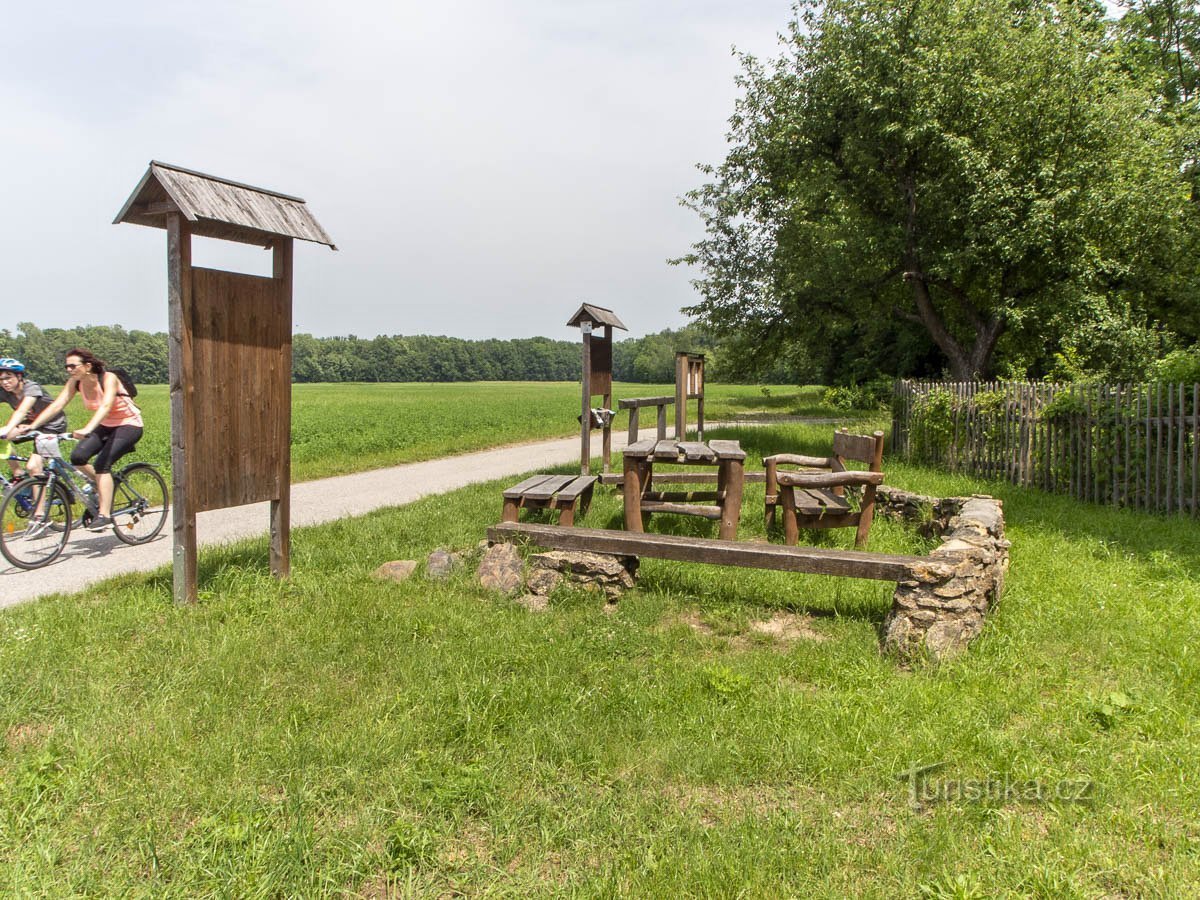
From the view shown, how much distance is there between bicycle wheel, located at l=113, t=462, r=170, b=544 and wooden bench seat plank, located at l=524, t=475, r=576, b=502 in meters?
3.99

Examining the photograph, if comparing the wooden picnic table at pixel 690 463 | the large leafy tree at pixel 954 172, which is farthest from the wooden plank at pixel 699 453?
the large leafy tree at pixel 954 172

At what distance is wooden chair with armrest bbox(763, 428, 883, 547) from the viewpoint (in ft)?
20.2

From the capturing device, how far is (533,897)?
233cm

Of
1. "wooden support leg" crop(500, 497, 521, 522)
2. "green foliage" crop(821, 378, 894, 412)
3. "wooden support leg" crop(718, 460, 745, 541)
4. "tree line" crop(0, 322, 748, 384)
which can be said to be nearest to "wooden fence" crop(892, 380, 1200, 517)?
"wooden support leg" crop(718, 460, 745, 541)

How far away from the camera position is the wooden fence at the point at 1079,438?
8445mm

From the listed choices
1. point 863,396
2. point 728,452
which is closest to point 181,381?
point 728,452

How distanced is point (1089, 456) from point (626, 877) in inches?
369

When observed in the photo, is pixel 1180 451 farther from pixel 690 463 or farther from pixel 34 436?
pixel 34 436

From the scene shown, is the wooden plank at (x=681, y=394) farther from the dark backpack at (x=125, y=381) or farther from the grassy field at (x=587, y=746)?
the dark backpack at (x=125, y=381)

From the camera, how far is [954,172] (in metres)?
14.4

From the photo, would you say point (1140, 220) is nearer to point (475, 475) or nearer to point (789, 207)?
point (789, 207)

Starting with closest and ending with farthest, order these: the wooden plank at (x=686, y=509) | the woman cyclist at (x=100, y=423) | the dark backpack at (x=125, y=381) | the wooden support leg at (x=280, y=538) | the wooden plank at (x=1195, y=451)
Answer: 1. the wooden support leg at (x=280, y=538)
2. the woman cyclist at (x=100, y=423)
3. the wooden plank at (x=686, y=509)
4. the dark backpack at (x=125, y=381)
5. the wooden plank at (x=1195, y=451)

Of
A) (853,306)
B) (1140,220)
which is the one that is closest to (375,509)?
(853,306)

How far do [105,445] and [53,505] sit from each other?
0.72 meters
